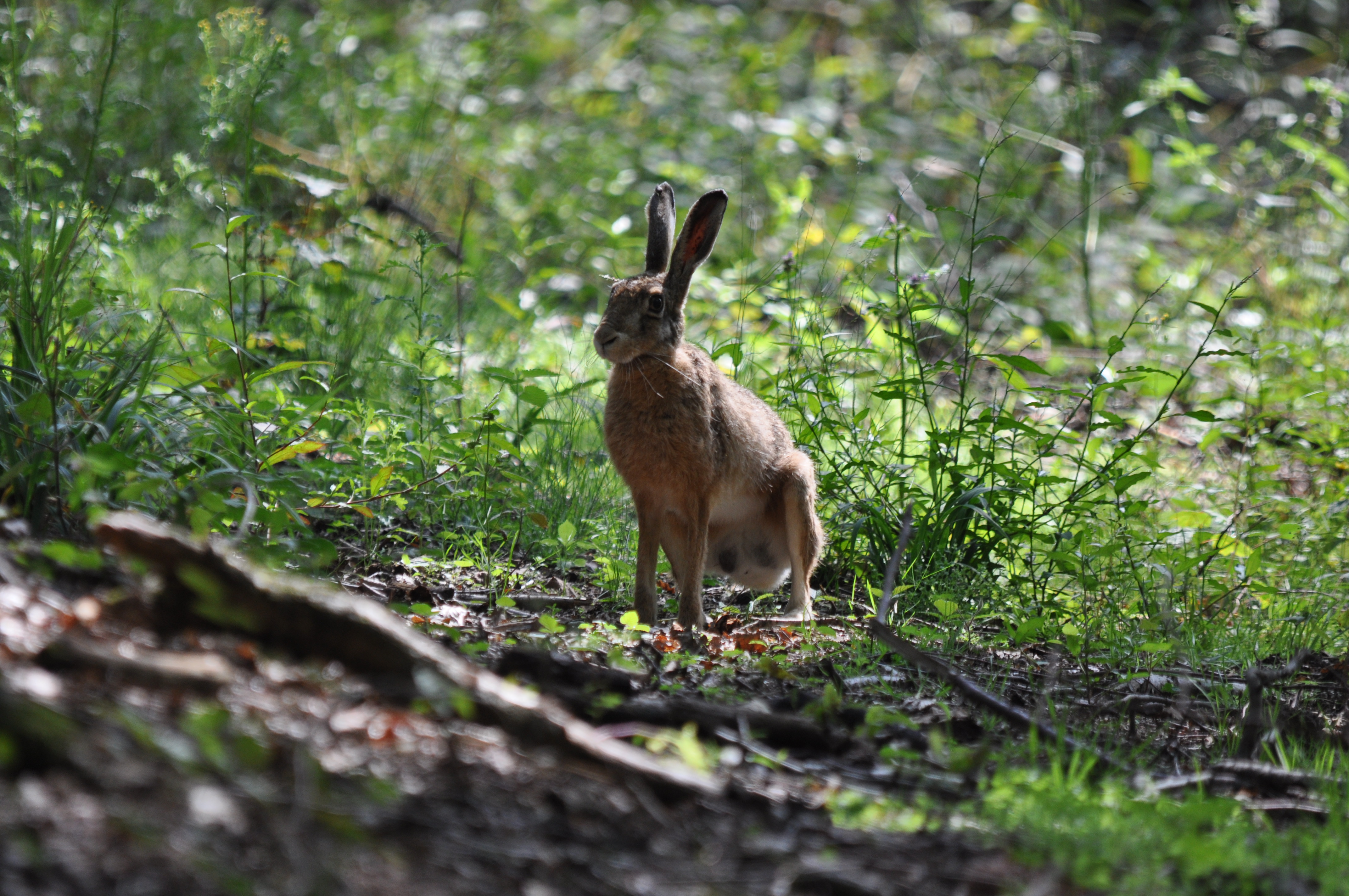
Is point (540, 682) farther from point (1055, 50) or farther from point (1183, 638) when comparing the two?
point (1055, 50)

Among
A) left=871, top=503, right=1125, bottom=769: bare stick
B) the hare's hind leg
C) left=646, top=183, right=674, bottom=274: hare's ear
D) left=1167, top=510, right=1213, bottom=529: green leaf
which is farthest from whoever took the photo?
left=1167, top=510, right=1213, bottom=529: green leaf

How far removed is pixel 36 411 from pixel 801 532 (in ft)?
9.49

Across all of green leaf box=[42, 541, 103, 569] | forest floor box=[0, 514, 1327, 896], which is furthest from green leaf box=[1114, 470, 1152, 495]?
green leaf box=[42, 541, 103, 569]

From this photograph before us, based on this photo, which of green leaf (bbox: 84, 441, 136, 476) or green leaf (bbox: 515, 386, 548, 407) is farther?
green leaf (bbox: 515, 386, 548, 407)

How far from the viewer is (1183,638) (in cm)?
421

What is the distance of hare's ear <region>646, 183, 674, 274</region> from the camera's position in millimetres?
4637

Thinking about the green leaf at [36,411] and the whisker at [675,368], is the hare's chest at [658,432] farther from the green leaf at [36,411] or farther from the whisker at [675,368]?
the green leaf at [36,411]

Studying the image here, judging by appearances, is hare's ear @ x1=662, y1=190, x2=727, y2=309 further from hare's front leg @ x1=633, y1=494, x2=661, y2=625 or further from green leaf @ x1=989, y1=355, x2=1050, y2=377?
green leaf @ x1=989, y1=355, x2=1050, y2=377

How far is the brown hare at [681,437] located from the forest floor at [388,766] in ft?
4.42

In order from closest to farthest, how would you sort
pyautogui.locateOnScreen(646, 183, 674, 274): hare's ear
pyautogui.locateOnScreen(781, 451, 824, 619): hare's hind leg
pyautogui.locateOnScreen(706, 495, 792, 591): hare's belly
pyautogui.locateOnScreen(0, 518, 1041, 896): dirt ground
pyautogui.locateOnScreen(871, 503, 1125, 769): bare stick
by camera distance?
pyautogui.locateOnScreen(0, 518, 1041, 896): dirt ground, pyautogui.locateOnScreen(871, 503, 1125, 769): bare stick, pyautogui.locateOnScreen(646, 183, 674, 274): hare's ear, pyautogui.locateOnScreen(781, 451, 824, 619): hare's hind leg, pyautogui.locateOnScreen(706, 495, 792, 591): hare's belly

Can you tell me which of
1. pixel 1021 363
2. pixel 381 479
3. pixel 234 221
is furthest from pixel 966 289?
pixel 234 221

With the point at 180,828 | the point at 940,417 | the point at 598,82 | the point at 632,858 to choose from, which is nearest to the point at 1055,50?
the point at 940,417

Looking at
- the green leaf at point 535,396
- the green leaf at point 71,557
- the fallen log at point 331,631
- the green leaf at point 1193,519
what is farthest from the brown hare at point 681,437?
the green leaf at point 71,557

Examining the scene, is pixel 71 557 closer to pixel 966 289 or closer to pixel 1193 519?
pixel 966 289
